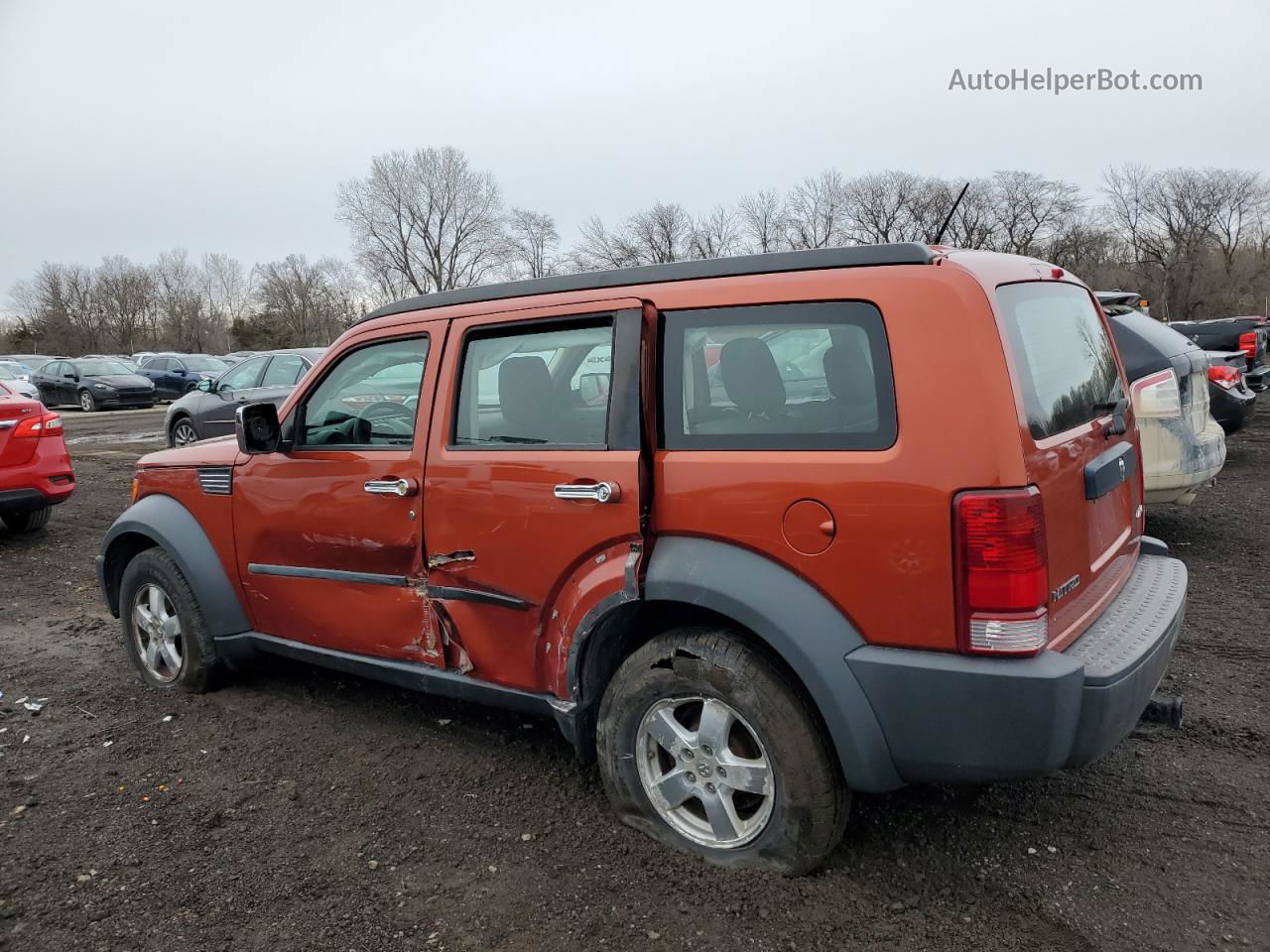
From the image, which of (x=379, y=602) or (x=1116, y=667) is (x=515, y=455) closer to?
(x=379, y=602)

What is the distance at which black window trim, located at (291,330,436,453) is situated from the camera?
3.33m

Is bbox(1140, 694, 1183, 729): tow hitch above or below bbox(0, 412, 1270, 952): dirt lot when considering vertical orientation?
above

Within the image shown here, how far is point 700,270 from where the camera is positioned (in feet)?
9.11

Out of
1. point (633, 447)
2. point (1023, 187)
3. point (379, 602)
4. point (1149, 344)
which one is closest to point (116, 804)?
point (379, 602)

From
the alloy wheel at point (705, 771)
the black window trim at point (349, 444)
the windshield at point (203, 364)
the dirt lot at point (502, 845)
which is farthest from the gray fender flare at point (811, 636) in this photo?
the windshield at point (203, 364)

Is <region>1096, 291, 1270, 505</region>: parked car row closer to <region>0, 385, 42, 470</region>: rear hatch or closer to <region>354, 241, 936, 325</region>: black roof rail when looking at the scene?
<region>354, 241, 936, 325</region>: black roof rail

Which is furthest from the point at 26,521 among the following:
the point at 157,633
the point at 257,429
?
the point at 257,429

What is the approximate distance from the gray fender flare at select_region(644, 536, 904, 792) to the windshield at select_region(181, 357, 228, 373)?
34.0 meters

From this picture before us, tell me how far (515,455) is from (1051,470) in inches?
65.1

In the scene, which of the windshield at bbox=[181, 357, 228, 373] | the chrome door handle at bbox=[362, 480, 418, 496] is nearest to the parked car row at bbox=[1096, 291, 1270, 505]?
the chrome door handle at bbox=[362, 480, 418, 496]

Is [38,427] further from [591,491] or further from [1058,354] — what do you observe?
[1058,354]

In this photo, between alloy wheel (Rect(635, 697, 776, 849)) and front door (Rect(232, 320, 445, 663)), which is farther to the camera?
front door (Rect(232, 320, 445, 663))

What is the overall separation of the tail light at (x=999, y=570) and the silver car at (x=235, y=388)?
12.7 meters

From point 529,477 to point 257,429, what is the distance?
1.42 meters
